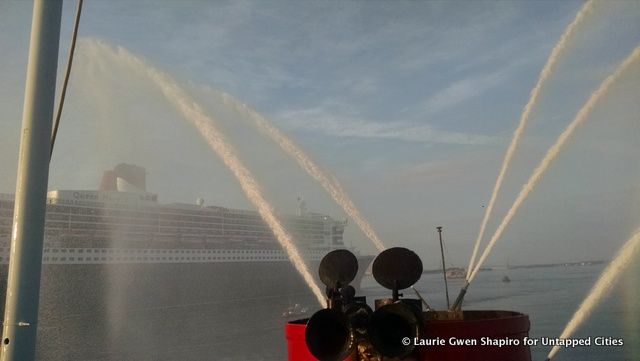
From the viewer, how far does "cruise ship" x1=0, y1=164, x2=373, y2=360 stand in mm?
52031

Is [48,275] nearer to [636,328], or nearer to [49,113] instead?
[49,113]

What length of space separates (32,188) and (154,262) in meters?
58.7

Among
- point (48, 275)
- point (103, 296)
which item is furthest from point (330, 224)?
point (48, 275)

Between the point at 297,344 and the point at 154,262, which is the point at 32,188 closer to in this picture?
the point at 297,344

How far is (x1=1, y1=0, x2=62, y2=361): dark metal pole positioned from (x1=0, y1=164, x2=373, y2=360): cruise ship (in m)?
40.4

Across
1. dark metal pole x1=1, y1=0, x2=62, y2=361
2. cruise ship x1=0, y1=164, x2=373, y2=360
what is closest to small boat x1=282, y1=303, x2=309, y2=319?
cruise ship x1=0, y1=164, x2=373, y2=360

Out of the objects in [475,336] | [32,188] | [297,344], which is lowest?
[297,344]

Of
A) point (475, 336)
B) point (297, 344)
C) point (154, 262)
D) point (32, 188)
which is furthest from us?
point (154, 262)

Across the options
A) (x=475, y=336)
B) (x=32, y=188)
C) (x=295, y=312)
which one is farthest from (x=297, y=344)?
(x=295, y=312)

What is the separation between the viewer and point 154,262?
194 feet

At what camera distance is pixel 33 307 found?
4.23 meters

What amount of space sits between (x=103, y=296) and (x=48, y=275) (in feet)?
21.6

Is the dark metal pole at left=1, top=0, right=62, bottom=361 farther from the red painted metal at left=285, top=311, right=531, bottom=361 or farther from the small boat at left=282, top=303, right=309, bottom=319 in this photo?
the small boat at left=282, top=303, right=309, bottom=319

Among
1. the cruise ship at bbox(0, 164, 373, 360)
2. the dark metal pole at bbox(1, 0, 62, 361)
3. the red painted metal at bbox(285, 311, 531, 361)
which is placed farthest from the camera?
the cruise ship at bbox(0, 164, 373, 360)
